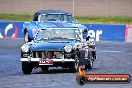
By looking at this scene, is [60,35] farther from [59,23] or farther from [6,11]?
[6,11]

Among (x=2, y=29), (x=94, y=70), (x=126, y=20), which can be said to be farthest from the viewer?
(x=126, y=20)

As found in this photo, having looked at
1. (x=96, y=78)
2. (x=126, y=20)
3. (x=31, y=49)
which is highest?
(x=96, y=78)

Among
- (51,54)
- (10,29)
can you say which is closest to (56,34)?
(51,54)

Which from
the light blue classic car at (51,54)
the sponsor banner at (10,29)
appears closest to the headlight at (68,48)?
the light blue classic car at (51,54)

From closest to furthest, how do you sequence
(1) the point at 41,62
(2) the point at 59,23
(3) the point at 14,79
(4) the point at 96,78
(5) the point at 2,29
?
(4) the point at 96,78 < (3) the point at 14,79 < (1) the point at 41,62 < (2) the point at 59,23 < (5) the point at 2,29

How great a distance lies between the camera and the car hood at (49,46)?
16.6 meters

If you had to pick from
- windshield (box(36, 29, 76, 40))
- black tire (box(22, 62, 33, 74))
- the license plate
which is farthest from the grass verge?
the license plate

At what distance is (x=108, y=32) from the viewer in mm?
36125

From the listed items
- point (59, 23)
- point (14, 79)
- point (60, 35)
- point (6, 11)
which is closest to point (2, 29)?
point (6, 11)

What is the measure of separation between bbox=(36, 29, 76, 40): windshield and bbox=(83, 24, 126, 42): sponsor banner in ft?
57.3

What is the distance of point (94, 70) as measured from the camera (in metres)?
18.1

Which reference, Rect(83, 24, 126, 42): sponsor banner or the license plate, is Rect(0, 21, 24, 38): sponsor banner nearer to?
Rect(83, 24, 126, 42): sponsor banner

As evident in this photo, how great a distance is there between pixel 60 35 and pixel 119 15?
94.4 ft

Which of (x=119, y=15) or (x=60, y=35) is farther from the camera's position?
(x=119, y=15)
